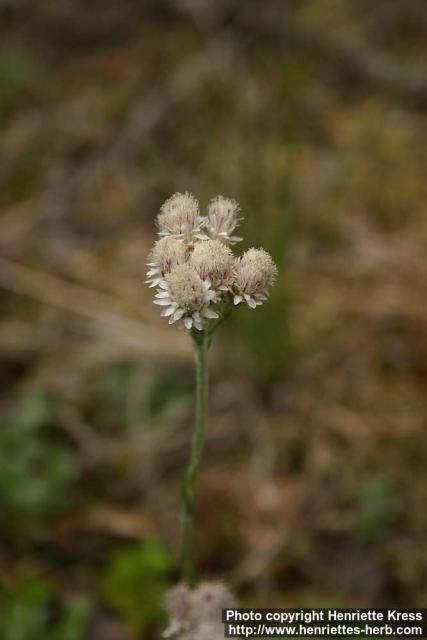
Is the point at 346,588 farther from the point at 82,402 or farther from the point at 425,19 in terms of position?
the point at 425,19

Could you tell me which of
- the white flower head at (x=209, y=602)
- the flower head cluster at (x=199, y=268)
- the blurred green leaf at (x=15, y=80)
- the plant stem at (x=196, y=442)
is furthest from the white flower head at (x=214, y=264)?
the blurred green leaf at (x=15, y=80)

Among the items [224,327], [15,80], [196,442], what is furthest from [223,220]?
[15,80]

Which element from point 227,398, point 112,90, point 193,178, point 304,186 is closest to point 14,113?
point 112,90

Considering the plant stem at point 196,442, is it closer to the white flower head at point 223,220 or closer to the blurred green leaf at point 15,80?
the white flower head at point 223,220

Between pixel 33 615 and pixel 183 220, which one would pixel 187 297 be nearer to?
pixel 183 220

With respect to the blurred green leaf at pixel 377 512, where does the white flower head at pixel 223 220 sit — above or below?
above
